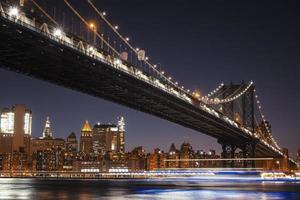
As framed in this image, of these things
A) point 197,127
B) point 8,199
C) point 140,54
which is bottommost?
point 8,199

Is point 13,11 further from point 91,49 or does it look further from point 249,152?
point 249,152

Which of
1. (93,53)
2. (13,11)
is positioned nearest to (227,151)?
(93,53)

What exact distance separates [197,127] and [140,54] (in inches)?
649

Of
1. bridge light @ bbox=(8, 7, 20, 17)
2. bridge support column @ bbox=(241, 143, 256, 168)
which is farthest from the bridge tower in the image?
bridge light @ bbox=(8, 7, 20, 17)

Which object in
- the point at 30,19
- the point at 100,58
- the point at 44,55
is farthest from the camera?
the point at 100,58

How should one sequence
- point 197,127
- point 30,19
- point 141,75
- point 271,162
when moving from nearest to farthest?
point 30,19 → point 141,75 → point 197,127 → point 271,162

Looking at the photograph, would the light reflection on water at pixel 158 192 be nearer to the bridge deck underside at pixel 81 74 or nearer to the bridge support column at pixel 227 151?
the bridge deck underside at pixel 81 74

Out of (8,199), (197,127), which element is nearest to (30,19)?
(8,199)

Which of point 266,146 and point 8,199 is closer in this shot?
point 8,199

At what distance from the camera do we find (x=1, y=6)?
3022 centimetres

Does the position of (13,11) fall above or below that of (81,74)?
above

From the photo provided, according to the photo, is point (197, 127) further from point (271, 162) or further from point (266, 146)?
point (271, 162)

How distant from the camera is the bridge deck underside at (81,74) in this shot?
111ft

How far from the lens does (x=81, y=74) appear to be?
43.0 m
